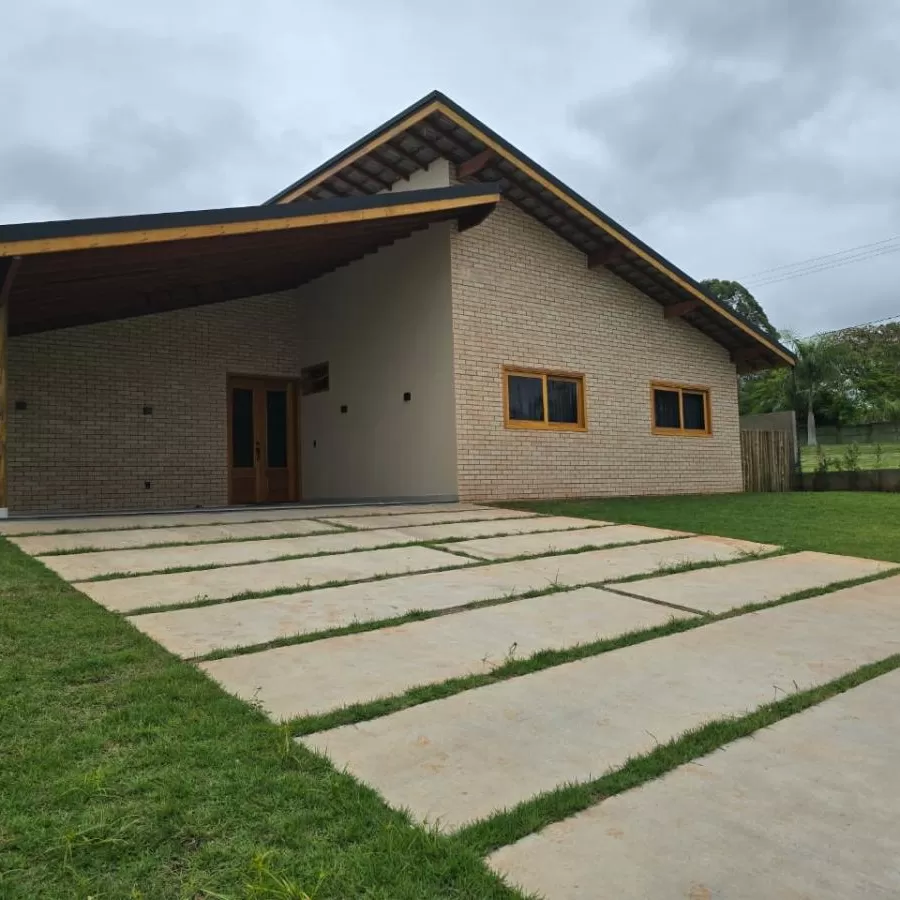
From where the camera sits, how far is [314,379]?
1294cm

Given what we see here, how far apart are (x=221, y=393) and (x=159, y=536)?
6.35m

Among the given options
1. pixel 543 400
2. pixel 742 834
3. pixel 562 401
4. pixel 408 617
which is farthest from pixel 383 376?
pixel 742 834

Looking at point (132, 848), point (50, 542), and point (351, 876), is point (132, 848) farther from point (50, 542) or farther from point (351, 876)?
point (50, 542)

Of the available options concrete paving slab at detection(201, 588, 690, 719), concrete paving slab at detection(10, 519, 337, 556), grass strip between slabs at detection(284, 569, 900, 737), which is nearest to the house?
concrete paving slab at detection(10, 519, 337, 556)

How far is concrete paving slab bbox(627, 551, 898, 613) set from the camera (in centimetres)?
425

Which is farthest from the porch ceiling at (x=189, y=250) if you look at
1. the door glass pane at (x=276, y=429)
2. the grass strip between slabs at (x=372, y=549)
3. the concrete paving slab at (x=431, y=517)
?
the concrete paving slab at (x=431, y=517)

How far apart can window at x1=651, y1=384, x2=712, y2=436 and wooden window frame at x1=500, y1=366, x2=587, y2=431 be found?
187 centimetres

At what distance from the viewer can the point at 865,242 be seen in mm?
40969

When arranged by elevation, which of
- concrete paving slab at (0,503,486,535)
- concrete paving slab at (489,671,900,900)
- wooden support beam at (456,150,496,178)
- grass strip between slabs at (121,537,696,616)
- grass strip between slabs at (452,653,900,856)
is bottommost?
concrete paving slab at (489,671,900,900)

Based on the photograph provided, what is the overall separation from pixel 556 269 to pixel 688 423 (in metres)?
4.24

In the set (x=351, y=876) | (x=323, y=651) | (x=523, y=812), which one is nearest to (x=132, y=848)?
(x=351, y=876)

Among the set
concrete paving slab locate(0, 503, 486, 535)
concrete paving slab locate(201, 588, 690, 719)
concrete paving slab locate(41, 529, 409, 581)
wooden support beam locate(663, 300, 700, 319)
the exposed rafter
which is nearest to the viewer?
concrete paving slab locate(201, 588, 690, 719)

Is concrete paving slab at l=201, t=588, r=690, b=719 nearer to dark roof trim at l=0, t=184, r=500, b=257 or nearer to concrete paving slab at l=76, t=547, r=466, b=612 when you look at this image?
concrete paving slab at l=76, t=547, r=466, b=612

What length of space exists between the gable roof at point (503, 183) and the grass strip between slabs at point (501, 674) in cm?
743
